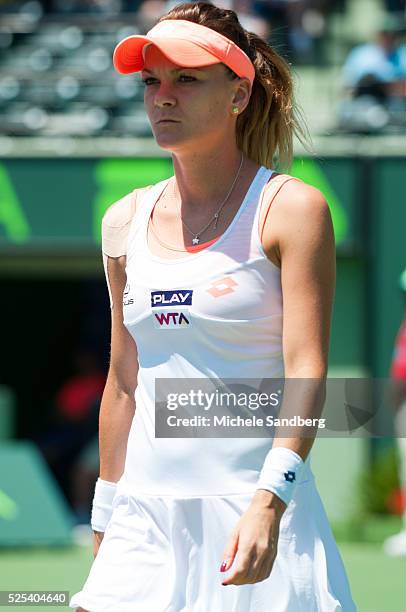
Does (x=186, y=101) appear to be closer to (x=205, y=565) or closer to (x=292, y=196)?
(x=292, y=196)

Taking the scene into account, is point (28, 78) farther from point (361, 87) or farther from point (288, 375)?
point (288, 375)

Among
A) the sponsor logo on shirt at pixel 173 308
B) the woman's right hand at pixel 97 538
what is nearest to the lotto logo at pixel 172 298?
the sponsor logo on shirt at pixel 173 308

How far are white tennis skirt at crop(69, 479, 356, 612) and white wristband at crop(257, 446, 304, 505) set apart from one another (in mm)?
145

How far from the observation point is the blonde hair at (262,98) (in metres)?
3.05

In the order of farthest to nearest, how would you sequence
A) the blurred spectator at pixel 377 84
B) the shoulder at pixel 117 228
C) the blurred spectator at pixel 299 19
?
the blurred spectator at pixel 299 19 → the blurred spectator at pixel 377 84 → the shoulder at pixel 117 228

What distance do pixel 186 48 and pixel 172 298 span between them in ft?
1.83

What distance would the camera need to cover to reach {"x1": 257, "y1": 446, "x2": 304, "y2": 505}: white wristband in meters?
2.62

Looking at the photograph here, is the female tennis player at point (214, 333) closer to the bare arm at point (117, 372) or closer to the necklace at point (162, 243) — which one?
the necklace at point (162, 243)

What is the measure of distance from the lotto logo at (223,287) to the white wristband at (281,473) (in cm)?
37

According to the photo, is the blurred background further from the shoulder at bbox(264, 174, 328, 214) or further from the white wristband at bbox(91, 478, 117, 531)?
the shoulder at bbox(264, 174, 328, 214)

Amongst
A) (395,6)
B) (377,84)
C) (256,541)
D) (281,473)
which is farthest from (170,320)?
(395,6)

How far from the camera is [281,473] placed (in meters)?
2.63

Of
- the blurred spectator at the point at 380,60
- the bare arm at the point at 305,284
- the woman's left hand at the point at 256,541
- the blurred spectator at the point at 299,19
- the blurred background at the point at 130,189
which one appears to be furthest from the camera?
the blurred spectator at the point at 299,19

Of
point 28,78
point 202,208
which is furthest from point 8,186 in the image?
point 202,208
